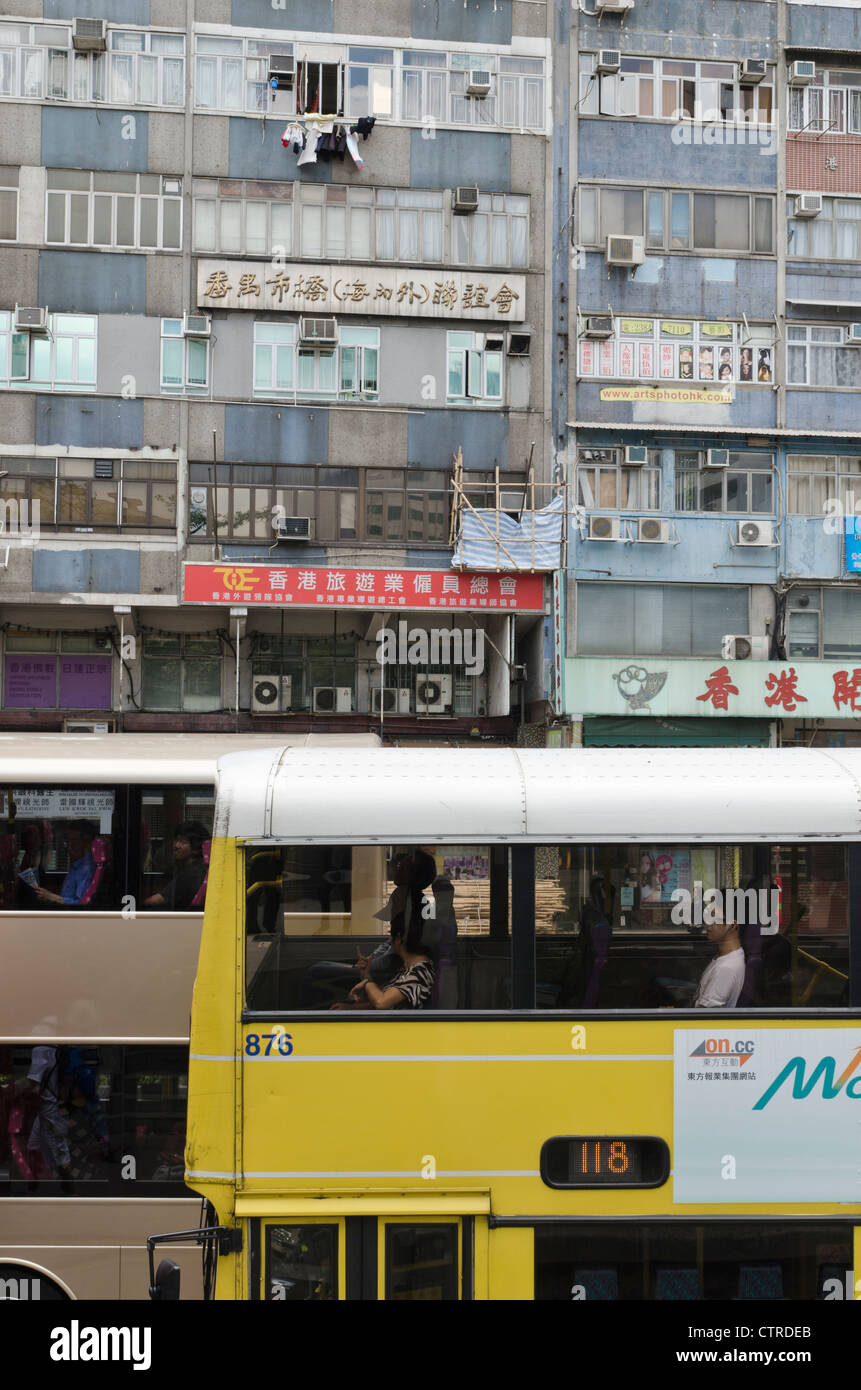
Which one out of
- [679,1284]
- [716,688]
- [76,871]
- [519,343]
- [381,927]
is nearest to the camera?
[679,1284]

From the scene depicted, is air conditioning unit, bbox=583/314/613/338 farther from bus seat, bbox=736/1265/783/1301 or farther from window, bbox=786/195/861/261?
bus seat, bbox=736/1265/783/1301

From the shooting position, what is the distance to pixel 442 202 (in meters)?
23.5

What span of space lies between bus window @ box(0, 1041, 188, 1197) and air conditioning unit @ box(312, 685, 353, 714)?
627 inches

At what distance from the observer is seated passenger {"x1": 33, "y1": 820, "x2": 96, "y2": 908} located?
7750 mm

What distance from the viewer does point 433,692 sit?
78.4ft

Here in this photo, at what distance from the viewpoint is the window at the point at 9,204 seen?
74.4ft

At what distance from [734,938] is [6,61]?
23994 millimetres

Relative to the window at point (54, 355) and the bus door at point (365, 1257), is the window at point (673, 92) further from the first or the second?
the bus door at point (365, 1257)

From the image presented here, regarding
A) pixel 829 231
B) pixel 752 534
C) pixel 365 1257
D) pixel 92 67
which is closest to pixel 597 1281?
pixel 365 1257

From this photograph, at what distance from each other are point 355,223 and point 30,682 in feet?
36.0

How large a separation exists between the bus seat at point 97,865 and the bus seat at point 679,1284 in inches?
171

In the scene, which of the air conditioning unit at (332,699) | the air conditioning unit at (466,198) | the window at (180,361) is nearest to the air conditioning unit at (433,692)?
the air conditioning unit at (332,699)

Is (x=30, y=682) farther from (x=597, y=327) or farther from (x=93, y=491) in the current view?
(x=597, y=327)

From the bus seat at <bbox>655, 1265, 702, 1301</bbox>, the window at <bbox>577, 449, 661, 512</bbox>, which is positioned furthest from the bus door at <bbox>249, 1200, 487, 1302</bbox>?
the window at <bbox>577, 449, 661, 512</bbox>
